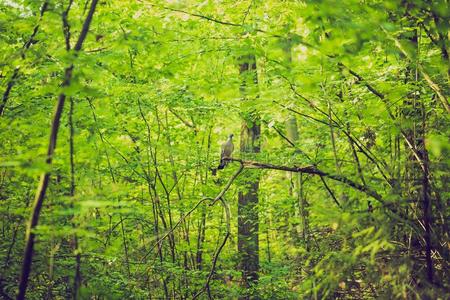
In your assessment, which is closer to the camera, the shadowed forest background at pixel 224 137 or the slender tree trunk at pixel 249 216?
the shadowed forest background at pixel 224 137

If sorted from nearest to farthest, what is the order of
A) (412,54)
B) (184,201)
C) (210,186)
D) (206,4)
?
(412,54)
(206,4)
(184,201)
(210,186)

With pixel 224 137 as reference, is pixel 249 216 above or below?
below

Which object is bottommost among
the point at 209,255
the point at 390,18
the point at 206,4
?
the point at 209,255

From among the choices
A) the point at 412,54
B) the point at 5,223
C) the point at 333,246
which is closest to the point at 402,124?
the point at 412,54

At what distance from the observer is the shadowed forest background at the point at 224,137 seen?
10.6ft

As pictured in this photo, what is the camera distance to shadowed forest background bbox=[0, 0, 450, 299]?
324cm

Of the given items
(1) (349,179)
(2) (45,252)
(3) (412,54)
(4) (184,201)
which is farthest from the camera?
(4) (184,201)

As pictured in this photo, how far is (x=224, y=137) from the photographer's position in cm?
1105

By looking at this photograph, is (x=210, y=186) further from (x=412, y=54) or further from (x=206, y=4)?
(x=412, y=54)

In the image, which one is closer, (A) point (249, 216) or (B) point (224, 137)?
(A) point (249, 216)

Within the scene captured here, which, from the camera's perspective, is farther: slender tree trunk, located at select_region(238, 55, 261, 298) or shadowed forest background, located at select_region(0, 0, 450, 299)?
slender tree trunk, located at select_region(238, 55, 261, 298)

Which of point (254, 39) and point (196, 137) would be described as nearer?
point (254, 39)

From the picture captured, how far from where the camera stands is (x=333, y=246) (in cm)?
432

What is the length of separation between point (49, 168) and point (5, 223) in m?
3.79
